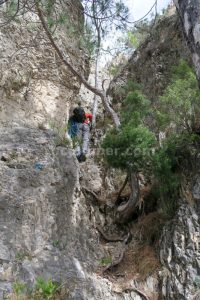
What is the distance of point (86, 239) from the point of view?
25.0ft

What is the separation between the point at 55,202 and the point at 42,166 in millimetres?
801

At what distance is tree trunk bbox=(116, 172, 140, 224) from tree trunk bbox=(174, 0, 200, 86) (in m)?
5.36

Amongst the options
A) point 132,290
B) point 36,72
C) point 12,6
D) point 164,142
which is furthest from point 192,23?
point 36,72

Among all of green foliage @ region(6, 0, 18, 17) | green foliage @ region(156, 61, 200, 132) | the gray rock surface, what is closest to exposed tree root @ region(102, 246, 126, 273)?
the gray rock surface

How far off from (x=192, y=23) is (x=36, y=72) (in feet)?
30.1

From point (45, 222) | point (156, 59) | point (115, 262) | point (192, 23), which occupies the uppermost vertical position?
point (156, 59)

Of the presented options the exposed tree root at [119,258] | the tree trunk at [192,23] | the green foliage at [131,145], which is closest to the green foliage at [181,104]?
the green foliage at [131,145]

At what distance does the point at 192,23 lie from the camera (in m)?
2.63

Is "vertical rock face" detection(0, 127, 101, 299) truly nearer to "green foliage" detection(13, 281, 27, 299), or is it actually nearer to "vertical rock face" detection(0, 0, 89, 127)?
"green foliage" detection(13, 281, 27, 299)

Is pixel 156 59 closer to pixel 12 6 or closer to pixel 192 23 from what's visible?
Answer: pixel 12 6

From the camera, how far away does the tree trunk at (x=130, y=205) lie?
8.08 meters

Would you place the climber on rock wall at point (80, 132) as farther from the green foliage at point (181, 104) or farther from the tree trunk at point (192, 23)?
the tree trunk at point (192, 23)

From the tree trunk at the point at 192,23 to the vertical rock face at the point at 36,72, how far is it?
7267 mm

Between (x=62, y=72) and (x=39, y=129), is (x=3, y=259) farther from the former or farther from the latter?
(x=62, y=72)
